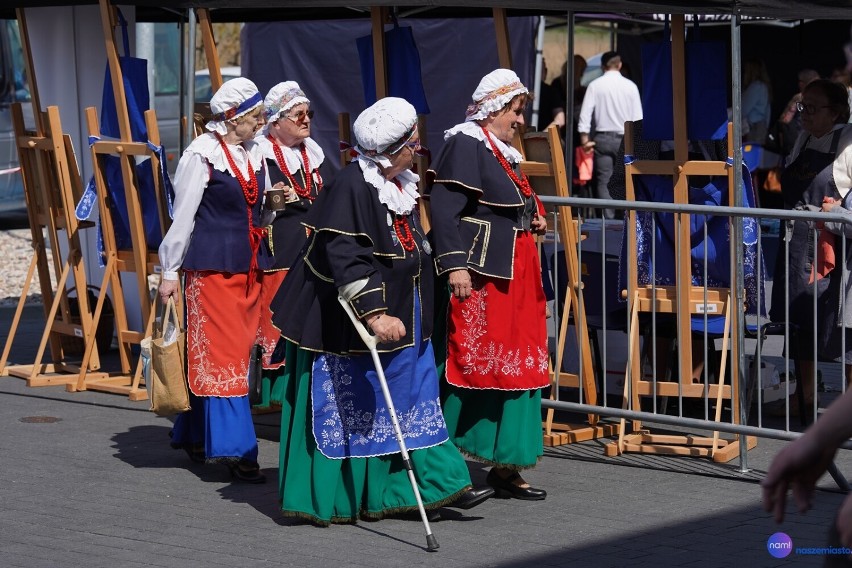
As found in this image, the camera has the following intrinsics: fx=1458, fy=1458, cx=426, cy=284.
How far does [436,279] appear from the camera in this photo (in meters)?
6.53

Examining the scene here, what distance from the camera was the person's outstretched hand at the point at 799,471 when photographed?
2.87 meters

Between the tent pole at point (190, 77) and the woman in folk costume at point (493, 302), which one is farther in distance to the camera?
the tent pole at point (190, 77)

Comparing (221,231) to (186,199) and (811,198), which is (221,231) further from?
(811,198)

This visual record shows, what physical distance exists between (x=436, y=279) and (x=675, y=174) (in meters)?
1.54

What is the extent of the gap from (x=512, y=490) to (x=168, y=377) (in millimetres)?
1666

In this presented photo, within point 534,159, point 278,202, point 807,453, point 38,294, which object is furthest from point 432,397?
point 38,294

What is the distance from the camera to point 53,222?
951 centimetres

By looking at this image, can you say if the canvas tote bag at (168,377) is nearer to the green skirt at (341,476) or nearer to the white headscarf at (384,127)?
the green skirt at (341,476)

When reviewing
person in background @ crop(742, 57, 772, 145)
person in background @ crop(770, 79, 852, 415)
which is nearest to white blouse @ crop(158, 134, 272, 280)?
person in background @ crop(770, 79, 852, 415)

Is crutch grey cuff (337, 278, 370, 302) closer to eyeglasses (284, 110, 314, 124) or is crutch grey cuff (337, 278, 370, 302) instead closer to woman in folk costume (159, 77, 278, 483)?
woman in folk costume (159, 77, 278, 483)

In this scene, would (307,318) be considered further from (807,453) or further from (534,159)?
(807,453)

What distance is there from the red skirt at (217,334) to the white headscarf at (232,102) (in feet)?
2.37

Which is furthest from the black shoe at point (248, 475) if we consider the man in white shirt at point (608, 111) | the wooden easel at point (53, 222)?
the man in white shirt at point (608, 111)

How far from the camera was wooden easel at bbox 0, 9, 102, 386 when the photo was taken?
9.21m
